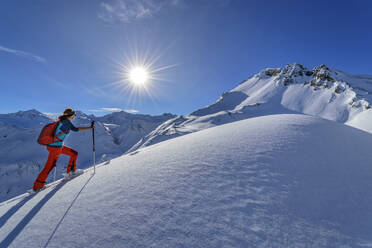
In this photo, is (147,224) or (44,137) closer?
(147,224)

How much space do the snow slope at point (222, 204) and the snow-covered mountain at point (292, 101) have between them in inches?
1112

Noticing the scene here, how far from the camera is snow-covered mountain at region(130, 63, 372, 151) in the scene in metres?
36.8

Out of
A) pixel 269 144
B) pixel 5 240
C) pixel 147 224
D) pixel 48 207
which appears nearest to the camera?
pixel 147 224

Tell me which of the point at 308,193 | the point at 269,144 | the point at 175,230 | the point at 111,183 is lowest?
the point at 175,230

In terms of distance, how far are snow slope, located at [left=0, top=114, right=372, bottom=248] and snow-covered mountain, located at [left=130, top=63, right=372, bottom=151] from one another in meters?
28.2

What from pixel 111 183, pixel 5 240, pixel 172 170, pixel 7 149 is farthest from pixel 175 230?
pixel 7 149

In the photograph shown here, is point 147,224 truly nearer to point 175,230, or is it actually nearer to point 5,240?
point 175,230

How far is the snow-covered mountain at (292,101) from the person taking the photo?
36.8 meters

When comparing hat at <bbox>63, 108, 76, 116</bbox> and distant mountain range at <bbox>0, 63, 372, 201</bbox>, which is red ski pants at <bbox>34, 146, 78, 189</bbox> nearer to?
hat at <bbox>63, 108, 76, 116</bbox>

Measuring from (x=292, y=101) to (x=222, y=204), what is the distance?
220 feet

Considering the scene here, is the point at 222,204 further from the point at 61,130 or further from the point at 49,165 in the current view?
the point at 49,165

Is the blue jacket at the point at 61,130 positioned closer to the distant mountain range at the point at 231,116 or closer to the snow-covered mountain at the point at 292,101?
the distant mountain range at the point at 231,116

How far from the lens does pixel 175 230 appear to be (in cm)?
176

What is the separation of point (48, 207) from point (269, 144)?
4.68 m
